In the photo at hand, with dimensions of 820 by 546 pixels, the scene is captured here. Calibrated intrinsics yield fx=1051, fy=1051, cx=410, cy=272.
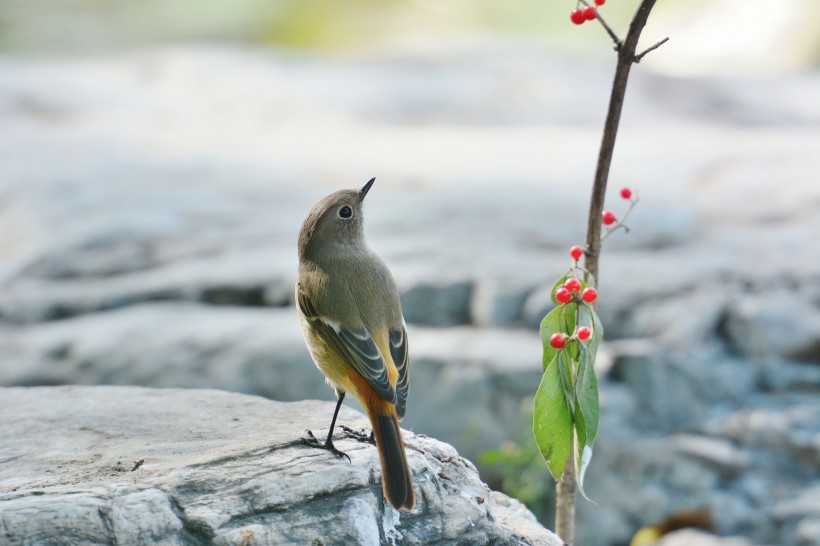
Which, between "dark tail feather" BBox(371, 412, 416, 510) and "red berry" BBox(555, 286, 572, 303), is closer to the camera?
"dark tail feather" BBox(371, 412, 416, 510)

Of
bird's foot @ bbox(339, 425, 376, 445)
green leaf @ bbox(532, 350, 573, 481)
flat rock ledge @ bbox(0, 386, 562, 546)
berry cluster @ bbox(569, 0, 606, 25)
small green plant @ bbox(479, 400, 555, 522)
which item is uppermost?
berry cluster @ bbox(569, 0, 606, 25)

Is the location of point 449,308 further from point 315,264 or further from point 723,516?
point 315,264

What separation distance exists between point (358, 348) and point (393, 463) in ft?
1.89

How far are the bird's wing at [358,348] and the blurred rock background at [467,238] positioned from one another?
5.52ft

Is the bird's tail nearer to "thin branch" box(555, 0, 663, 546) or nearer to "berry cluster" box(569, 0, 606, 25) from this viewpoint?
"thin branch" box(555, 0, 663, 546)

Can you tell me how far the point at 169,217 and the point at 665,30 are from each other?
7.62m

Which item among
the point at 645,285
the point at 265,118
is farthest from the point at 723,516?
the point at 265,118

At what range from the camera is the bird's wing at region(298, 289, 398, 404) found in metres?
3.30

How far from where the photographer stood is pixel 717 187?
699cm

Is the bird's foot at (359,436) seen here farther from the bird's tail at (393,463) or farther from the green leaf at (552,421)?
the green leaf at (552,421)

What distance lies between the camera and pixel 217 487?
2.94 metres

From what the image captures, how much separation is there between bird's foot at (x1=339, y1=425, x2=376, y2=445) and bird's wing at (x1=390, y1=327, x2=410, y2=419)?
0.56 ft

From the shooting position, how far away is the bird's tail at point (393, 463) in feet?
9.65

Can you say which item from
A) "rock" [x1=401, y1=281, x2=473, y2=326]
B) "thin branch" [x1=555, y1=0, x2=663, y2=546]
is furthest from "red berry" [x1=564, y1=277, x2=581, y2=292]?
"rock" [x1=401, y1=281, x2=473, y2=326]
